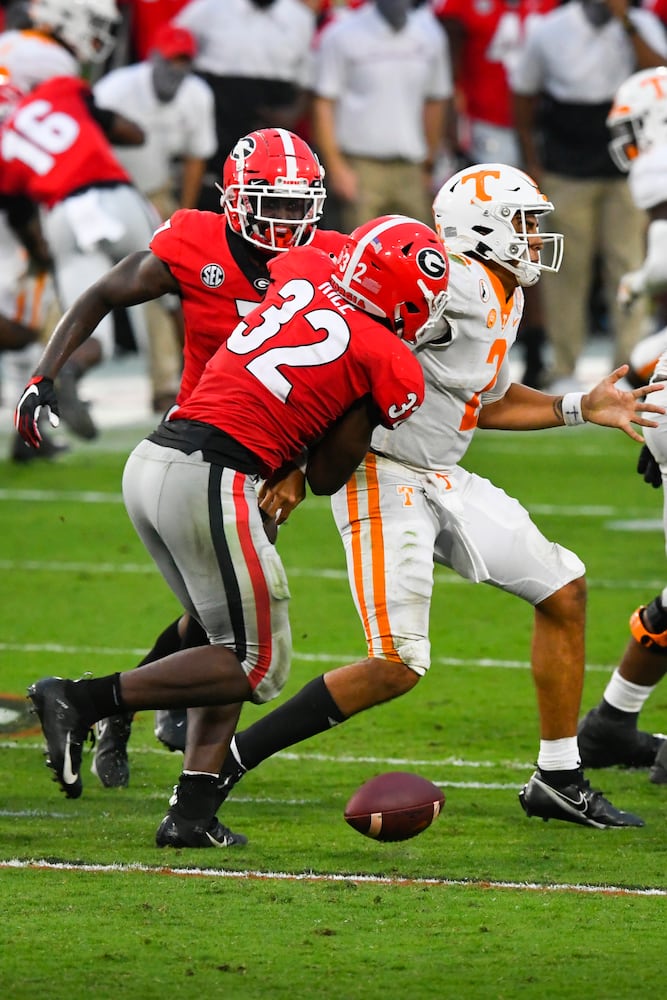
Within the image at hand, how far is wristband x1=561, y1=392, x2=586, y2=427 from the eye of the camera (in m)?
4.91

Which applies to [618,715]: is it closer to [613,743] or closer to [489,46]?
[613,743]

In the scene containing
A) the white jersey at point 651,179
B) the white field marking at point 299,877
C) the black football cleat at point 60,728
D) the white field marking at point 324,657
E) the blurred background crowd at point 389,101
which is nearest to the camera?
the white field marking at point 299,877

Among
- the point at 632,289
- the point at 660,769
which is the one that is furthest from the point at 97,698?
the point at 632,289

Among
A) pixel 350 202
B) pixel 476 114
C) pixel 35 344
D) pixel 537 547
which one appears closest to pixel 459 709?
pixel 537 547

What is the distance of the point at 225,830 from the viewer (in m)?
4.62

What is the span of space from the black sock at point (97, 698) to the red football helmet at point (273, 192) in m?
1.25

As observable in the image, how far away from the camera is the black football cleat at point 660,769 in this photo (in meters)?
5.30

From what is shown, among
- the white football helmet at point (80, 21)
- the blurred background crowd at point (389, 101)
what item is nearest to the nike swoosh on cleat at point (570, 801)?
the white football helmet at point (80, 21)

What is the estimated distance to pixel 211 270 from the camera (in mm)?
4965

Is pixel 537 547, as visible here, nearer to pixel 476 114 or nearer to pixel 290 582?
pixel 290 582

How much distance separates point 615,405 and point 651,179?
88.1 inches

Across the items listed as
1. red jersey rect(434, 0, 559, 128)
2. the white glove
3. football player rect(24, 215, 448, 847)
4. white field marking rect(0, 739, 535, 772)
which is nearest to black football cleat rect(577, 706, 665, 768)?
white field marking rect(0, 739, 535, 772)

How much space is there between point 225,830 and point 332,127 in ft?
26.5

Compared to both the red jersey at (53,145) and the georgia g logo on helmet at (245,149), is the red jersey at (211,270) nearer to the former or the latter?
the georgia g logo on helmet at (245,149)
